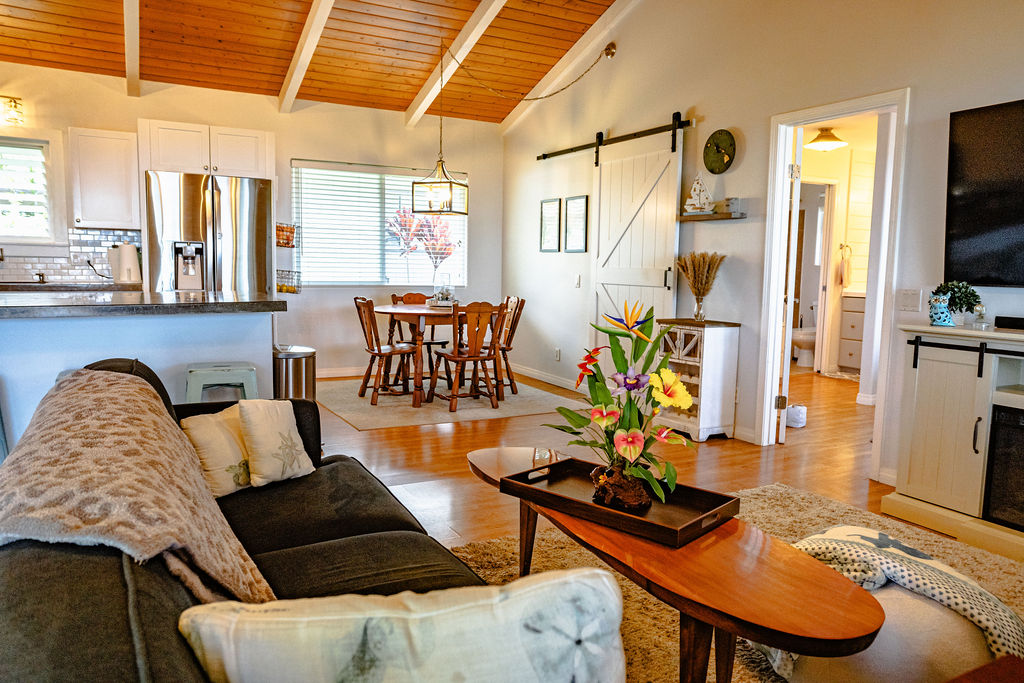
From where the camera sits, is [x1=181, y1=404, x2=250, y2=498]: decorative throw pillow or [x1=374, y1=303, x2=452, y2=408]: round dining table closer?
[x1=181, y1=404, x2=250, y2=498]: decorative throw pillow

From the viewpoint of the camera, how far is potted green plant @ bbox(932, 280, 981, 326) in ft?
11.2

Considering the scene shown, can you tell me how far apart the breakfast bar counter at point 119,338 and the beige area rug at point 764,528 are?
1.49 m

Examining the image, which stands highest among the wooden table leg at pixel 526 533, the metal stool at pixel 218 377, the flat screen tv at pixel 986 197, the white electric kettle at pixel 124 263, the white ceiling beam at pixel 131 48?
the white ceiling beam at pixel 131 48

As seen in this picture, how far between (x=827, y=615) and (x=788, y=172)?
3694 mm

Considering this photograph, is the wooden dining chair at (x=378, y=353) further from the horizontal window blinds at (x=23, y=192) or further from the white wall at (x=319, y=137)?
the horizontal window blinds at (x=23, y=192)

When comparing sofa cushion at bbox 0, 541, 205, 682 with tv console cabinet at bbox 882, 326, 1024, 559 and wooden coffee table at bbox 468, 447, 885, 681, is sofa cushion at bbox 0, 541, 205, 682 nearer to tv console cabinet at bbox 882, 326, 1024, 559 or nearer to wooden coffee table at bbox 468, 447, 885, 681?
wooden coffee table at bbox 468, 447, 885, 681

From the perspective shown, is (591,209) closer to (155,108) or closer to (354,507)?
(155,108)

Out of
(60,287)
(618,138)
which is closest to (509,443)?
(618,138)

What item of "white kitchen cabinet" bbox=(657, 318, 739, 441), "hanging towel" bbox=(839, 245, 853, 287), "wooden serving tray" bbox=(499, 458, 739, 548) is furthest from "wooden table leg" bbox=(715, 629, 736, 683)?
"hanging towel" bbox=(839, 245, 853, 287)

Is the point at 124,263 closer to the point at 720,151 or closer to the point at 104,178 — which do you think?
the point at 104,178

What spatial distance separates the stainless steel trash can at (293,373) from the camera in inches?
162

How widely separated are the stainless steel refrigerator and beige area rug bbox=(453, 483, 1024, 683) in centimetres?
422

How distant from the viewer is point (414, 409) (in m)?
5.80

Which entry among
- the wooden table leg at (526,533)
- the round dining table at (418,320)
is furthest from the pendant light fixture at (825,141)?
the wooden table leg at (526,533)
